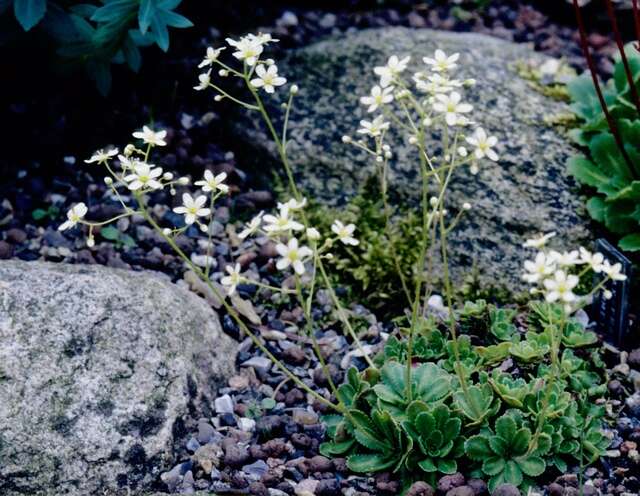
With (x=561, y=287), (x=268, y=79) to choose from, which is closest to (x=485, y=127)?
(x=268, y=79)

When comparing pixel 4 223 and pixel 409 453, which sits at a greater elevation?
pixel 409 453

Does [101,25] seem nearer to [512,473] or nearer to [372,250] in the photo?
[372,250]

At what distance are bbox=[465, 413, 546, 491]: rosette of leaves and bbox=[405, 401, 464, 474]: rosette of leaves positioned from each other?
2.1 inches

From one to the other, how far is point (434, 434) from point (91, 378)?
3.44 feet

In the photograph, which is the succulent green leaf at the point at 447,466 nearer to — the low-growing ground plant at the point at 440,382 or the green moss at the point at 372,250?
the low-growing ground plant at the point at 440,382

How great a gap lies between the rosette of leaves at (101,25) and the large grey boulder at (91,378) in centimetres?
94

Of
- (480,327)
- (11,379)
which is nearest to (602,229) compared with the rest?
(480,327)

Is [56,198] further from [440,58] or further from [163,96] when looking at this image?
[440,58]

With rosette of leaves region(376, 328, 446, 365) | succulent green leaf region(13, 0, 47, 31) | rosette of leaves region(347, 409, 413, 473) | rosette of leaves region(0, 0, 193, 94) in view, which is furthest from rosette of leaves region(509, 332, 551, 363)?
succulent green leaf region(13, 0, 47, 31)

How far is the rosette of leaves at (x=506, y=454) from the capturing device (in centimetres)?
247

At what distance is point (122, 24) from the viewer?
3.38m

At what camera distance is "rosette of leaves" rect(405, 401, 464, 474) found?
97.6 inches

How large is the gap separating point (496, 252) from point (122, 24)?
171 cm

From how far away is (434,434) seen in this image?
248cm
